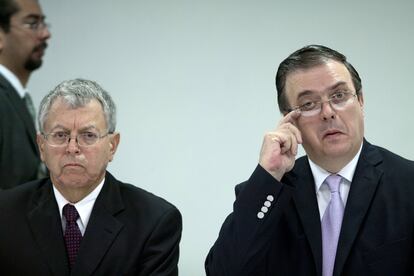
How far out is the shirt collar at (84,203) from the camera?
2254 millimetres

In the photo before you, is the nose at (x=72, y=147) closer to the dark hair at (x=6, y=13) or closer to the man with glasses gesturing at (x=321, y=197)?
the man with glasses gesturing at (x=321, y=197)

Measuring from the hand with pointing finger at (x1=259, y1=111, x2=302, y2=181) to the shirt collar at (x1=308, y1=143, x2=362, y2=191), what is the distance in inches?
3.8

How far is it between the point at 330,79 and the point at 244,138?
1692 mm

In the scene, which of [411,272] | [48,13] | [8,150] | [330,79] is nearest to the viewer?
→ [411,272]

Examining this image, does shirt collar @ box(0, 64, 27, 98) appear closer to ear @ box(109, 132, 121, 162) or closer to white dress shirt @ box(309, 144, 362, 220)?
ear @ box(109, 132, 121, 162)

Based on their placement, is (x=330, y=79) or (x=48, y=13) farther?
(x=48, y=13)

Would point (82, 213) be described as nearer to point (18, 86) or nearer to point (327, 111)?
point (327, 111)

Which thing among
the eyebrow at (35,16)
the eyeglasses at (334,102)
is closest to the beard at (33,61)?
the eyebrow at (35,16)

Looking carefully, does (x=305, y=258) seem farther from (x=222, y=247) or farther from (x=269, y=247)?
(x=222, y=247)

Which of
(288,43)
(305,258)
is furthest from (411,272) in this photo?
(288,43)

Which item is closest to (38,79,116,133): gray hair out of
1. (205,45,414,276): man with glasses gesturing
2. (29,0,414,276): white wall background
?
(205,45,414,276): man with glasses gesturing

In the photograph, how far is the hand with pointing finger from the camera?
82.9 inches

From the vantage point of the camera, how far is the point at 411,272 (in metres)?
2.02

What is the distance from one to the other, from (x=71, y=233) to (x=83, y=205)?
105 millimetres
